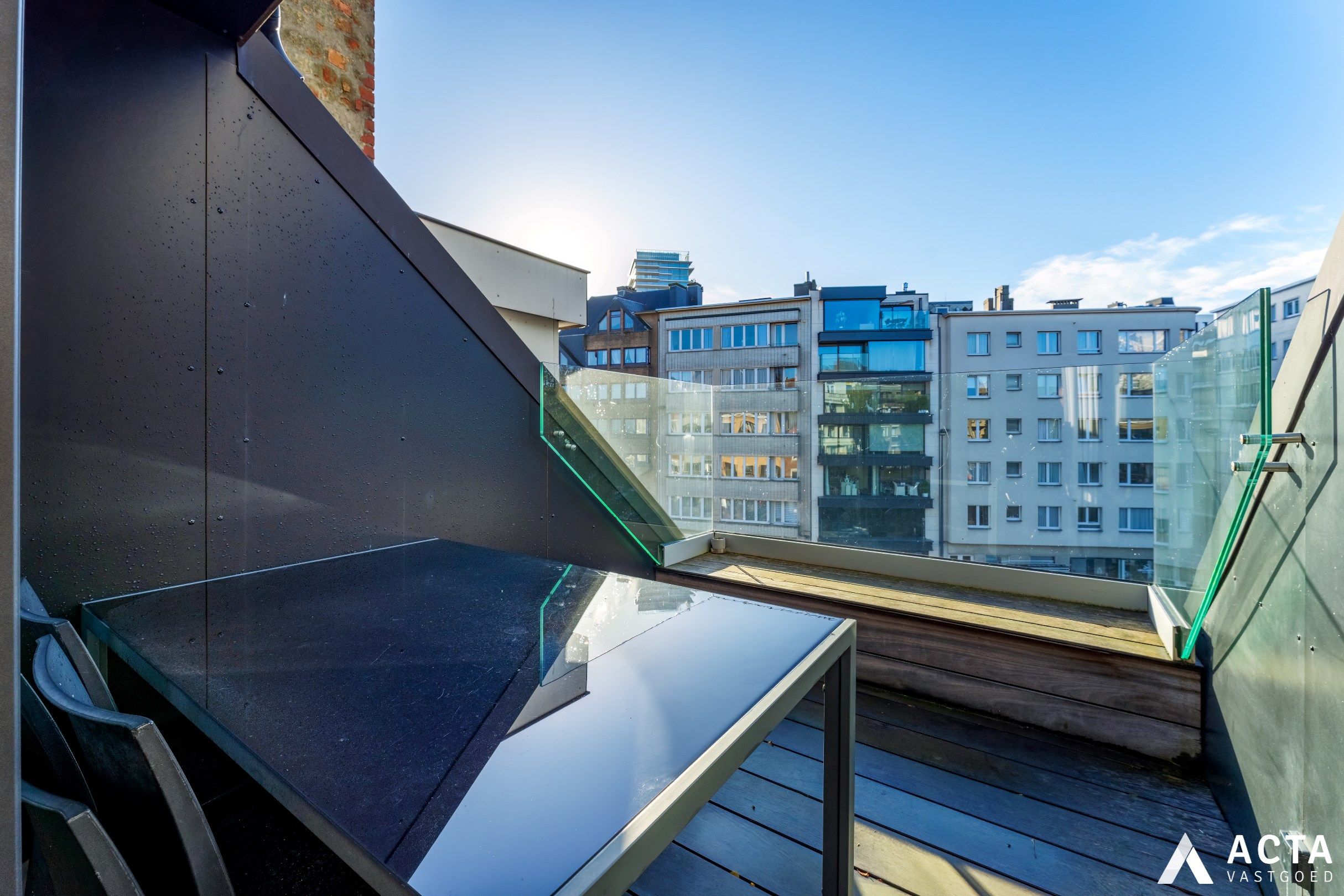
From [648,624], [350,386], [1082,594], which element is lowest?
[1082,594]

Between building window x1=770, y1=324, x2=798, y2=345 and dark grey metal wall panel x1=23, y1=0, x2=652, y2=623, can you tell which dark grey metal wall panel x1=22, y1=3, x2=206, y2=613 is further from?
building window x1=770, y1=324, x2=798, y2=345

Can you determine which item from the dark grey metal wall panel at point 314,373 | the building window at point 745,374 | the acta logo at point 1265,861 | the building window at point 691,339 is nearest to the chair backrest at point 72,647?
the dark grey metal wall panel at point 314,373

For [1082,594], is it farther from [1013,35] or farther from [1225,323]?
[1013,35]

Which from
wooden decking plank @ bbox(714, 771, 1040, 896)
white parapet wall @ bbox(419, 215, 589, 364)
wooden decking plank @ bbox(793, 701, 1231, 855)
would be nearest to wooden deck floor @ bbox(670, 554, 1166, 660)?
wooden decking plank @ bbox(793, 701, 1231, 855)

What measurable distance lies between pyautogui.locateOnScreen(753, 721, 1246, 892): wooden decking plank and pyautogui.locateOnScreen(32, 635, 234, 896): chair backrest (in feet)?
6.05

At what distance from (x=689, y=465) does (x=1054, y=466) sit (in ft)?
6.20

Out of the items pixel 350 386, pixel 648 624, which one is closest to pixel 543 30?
pixel 350 386

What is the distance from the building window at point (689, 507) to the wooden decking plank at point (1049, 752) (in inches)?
58.7

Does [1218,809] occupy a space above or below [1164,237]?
below

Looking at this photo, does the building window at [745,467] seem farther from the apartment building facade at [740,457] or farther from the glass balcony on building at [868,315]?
the glass balcony on building at [868,315]

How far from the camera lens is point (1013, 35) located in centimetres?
470

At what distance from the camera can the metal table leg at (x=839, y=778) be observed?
108 centimetres

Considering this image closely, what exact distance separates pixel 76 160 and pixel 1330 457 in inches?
114

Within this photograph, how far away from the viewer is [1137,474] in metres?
2.45
